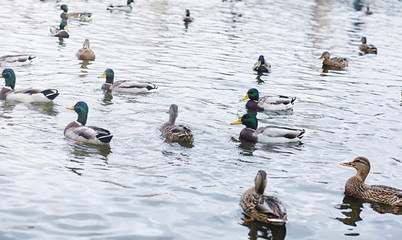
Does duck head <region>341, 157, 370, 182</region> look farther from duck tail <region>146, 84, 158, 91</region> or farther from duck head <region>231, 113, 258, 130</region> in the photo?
duck tail <region>146, 84, 158, 91</region>

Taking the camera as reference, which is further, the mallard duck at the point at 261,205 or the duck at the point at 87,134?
the duck at the point at 87,134

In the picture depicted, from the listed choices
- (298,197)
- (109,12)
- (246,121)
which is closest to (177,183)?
(298,197)

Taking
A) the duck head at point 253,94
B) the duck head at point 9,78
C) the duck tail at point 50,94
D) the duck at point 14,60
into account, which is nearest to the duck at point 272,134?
the duck head at point 253,94

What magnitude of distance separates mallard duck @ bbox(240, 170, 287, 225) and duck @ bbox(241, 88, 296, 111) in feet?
24.4

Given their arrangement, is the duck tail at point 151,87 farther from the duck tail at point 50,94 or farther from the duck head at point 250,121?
the duck head at point 250,121

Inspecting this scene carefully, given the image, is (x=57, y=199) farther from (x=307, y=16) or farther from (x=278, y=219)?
(x=307, y=16)

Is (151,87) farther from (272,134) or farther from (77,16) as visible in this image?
(77,16)

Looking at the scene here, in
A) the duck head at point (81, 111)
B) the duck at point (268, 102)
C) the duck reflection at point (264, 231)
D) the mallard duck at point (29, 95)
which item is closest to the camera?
the duck reflection at point (264, 231)

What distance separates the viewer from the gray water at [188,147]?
31.6ft

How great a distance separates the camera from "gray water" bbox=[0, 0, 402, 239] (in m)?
9.63

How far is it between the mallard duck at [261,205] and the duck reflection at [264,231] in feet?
0.31

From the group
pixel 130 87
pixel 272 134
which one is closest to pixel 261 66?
pixel 130 87

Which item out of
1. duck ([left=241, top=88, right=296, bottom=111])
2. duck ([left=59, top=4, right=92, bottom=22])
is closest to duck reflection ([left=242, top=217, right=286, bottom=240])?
duck ([left=241, top=88, right=296, bottom=111])

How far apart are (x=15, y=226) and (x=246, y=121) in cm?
711
